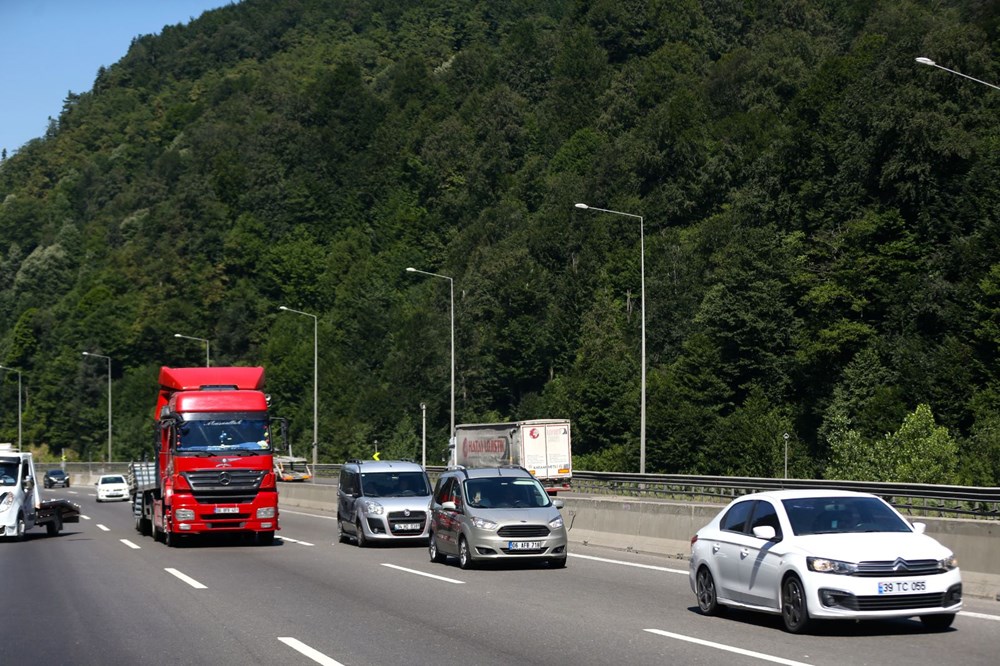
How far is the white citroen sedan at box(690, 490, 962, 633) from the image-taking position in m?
13.1

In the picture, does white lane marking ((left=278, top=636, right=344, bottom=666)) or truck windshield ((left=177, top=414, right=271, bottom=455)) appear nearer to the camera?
white lane marking ((left=278, top=636, right=344, bottom=666))

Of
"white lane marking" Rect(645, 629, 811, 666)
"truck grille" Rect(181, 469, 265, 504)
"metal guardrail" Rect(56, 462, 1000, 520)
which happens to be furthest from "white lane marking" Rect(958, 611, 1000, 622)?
"metal guardrail" Rect(56, 462, 1000, 520)

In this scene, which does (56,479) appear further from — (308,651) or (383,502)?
(308,651)

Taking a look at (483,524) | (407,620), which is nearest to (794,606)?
(407,620)

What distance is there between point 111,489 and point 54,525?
33.6 metres

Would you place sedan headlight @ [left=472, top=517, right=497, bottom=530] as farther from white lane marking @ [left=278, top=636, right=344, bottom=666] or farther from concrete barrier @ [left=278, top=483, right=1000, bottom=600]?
white lane marking @ [left=278, top=636, right=344, bottom=666]

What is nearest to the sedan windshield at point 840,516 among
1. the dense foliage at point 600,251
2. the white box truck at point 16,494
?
the white box truck at point 16,494

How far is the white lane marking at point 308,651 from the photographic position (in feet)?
39.9

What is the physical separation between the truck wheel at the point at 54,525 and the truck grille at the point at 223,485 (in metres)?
8.02

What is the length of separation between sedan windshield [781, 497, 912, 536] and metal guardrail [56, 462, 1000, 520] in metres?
20.0

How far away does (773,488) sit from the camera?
48281 millimetres

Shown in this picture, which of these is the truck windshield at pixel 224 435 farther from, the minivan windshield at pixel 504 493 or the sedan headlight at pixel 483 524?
the sedan headlight at pixel 483 524

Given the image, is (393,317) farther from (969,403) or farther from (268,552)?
(268,552)

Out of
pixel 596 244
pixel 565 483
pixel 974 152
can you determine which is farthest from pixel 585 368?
pixel 565 483
